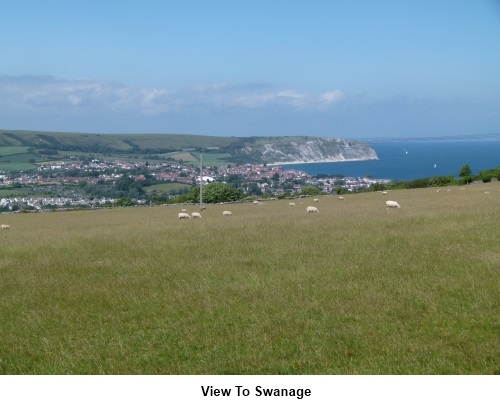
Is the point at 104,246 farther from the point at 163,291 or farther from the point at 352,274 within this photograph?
the point at 352,274

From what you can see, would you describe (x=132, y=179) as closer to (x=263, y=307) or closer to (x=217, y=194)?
(x=217, y=194)

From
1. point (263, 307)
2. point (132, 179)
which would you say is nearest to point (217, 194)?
point (132, 179)

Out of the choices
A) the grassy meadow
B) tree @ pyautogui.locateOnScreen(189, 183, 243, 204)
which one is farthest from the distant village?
the grassy meadow

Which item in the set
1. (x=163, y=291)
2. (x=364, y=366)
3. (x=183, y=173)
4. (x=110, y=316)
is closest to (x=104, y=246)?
(x=163, y=291)

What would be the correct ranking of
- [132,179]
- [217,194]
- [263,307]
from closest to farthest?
[263,307]
[217,194]
[132,179]

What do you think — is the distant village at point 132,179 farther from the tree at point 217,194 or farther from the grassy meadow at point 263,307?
the grassy meadow at point 263,307

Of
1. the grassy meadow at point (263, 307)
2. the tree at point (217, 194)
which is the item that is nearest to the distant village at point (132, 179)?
the tree at point (217, 194)
